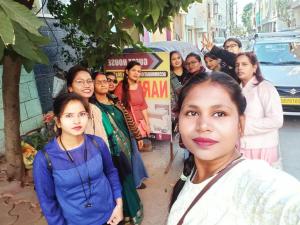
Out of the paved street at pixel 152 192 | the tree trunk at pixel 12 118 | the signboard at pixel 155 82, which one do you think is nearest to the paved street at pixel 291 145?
the paved street at pixel 152 192

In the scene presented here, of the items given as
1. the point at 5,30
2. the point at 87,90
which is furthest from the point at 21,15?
the point at 87,90

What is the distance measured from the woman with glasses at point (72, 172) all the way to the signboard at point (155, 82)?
7.11 ft

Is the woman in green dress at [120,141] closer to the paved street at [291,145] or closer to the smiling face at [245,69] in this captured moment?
the smiling face at [245,69]

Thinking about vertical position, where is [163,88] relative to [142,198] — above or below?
above

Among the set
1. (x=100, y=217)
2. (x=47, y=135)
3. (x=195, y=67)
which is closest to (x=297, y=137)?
(x=195, y=67)

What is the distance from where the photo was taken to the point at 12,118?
3.67 m

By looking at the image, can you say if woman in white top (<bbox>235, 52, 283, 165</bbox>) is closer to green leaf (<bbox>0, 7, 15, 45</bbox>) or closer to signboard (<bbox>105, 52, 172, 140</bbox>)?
signboard (<bbox>105, 52, 172, 140</bbox>)

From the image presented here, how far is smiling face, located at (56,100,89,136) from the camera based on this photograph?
6.51 ft

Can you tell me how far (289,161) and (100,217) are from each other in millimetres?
A: 3493

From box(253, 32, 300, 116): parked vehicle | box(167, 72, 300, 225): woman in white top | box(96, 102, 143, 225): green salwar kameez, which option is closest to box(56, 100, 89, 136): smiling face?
box(96, 102, 143, 225): green salwar kameez

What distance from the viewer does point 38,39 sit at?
1.34m

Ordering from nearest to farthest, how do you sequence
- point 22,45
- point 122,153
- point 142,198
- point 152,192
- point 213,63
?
point 22,45 < point 122,153 < point 142,198 < point 152,192 < point 213,63

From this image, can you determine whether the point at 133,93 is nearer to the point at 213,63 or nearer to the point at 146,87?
the point at 146,87

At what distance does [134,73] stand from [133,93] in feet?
0.92
